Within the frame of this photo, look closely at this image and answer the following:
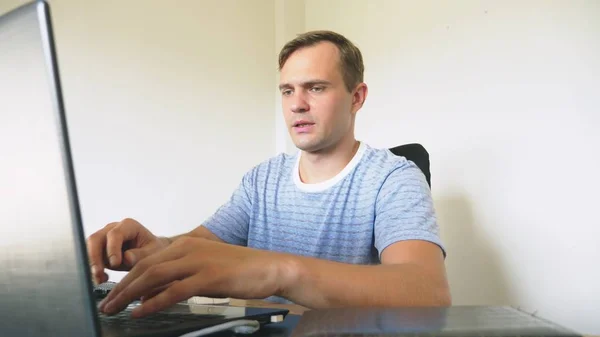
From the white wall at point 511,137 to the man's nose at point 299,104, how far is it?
24.9 inches

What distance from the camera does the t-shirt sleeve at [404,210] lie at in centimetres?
88

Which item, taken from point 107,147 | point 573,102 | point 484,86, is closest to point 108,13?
point 107,147

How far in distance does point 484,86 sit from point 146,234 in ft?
3.69

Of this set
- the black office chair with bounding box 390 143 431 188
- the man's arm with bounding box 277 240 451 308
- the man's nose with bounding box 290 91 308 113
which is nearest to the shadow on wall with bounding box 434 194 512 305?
the black office chair with bounding box 390 143 431 188

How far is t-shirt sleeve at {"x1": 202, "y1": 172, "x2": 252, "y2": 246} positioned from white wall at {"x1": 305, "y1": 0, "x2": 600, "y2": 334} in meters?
0.71

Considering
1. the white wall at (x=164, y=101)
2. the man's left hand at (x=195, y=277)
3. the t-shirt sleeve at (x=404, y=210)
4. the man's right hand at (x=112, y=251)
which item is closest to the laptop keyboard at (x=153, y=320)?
the man's left hand at (x=195, y=277)

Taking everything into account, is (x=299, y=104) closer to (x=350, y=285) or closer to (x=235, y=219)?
(x=235, y=219)

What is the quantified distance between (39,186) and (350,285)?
41 centimetres

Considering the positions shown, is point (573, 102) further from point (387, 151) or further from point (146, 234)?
point (146, 234)

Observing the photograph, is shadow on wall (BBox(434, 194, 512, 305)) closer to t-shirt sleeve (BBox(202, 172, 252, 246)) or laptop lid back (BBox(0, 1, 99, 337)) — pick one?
t-shirt sleeve (BBox(202, 172, 252, 246))

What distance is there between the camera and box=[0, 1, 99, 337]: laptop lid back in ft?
0.97

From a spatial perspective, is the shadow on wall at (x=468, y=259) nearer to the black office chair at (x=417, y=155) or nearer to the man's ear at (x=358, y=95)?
the black office chair at (x=417, y=155)

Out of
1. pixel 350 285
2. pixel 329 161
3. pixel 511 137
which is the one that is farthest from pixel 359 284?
pixel 511 137

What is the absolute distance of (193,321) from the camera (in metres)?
0.55
